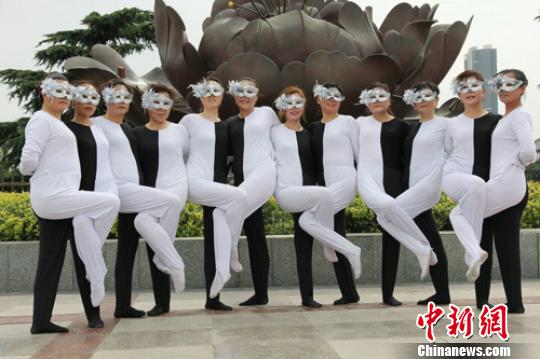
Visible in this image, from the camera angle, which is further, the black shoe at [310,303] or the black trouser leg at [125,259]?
the black shoe at [310,303]

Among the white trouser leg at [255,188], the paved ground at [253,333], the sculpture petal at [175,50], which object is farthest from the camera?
the sculpture petal at [175,50]

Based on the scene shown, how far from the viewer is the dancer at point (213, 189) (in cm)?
537

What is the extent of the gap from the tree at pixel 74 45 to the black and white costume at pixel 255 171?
15.1 m

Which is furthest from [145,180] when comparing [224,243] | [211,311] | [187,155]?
[211,311]

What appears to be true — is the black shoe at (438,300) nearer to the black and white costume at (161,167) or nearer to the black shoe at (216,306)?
the black shoe at (216,306)

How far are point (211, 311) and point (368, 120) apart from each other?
200 cm

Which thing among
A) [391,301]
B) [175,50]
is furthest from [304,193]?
[175,50]

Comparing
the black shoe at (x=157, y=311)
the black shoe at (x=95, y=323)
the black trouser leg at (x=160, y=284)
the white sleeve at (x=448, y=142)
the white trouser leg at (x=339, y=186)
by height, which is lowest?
the black shoe at (x=157, y=311)

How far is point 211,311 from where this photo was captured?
5484 millimetres

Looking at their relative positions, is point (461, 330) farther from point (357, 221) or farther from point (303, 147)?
point (357, 221)

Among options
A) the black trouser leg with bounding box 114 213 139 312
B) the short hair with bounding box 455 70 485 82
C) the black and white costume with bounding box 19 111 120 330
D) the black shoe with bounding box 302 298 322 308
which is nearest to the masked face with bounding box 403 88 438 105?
the short hair with bounding box 455 70 485 82

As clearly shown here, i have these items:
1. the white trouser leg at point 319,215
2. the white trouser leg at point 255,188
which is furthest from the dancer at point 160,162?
the white trouser leg at point 319,215

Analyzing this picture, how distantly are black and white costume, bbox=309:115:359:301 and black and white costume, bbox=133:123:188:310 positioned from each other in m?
1.14

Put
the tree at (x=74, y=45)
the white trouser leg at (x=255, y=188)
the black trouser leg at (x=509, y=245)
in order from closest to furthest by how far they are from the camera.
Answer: the black trouser leg at (x=509, y=245), the white trouser leg at (x=255, y=188), the tree at (x=74, y=45)
